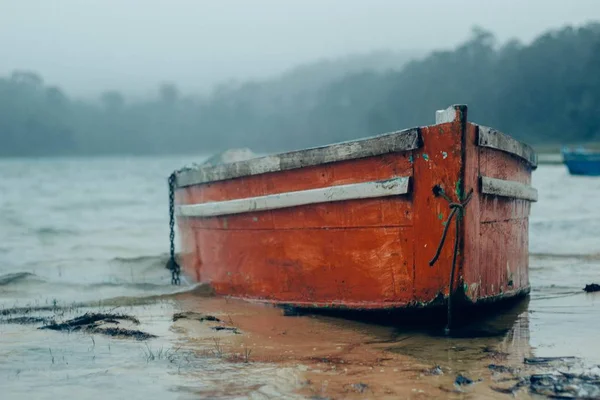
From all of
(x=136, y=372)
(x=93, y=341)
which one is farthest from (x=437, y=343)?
(x=93, y=341)

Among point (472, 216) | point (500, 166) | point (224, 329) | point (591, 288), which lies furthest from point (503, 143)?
point (224, 329)

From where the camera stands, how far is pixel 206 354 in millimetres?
4957

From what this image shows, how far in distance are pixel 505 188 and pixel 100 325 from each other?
3860mm

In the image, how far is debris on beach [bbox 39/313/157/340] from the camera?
5660mm

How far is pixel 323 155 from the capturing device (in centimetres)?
566

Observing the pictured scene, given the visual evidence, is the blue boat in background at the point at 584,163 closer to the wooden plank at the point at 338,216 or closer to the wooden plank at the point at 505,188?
the wooden plank at the point at 505,188

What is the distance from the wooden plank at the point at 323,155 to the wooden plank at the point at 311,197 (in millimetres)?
240

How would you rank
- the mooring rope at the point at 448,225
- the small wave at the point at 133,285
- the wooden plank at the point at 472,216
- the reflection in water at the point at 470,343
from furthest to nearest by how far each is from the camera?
the small wave at the point at 133,285
the wooden plank at the point at 472,216
the mooring rope at the point at 448,225
the reflection in water at the point at 470,343

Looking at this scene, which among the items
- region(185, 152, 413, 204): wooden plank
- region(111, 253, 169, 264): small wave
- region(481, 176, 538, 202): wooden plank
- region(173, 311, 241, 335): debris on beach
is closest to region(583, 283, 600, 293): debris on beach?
region(481, 176, 538, 202): wooden plank

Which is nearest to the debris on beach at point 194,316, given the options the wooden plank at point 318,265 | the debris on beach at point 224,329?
the debris on beach at point 224,329

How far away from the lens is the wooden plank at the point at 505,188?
542 cm

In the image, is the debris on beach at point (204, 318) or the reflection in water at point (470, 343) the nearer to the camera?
the reflection in water at point (470, 343)

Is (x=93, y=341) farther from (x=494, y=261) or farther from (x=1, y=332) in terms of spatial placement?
(x=494, y=261)

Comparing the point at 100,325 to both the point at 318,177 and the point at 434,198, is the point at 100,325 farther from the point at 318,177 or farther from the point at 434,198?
the point at 434,198
